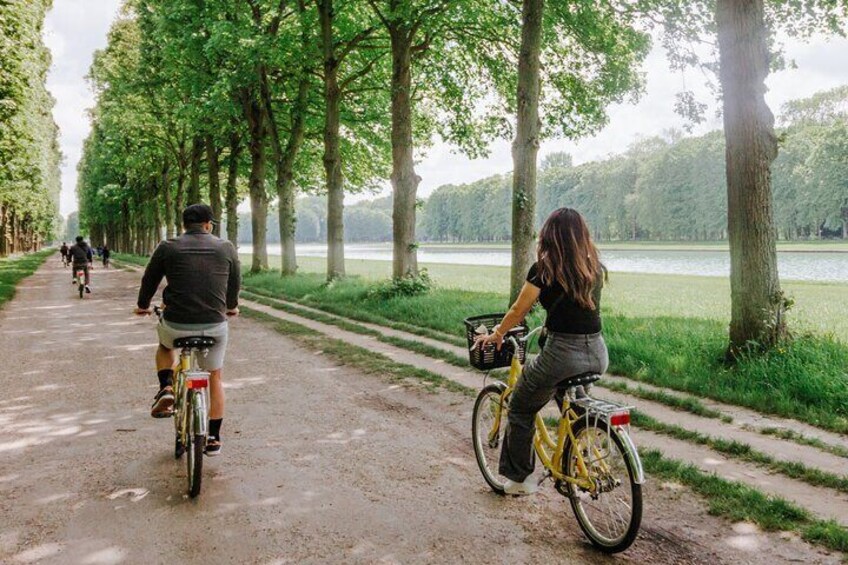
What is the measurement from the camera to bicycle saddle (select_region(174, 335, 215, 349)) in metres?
5.02

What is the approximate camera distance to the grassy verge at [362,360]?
8455 millimetres

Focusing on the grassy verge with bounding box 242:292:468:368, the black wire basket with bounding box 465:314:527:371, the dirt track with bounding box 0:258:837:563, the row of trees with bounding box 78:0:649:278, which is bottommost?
the dirt track with bounding box 0:258:837:563

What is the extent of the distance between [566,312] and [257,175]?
2498cm

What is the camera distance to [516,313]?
411 cm

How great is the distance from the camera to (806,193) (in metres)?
61.3

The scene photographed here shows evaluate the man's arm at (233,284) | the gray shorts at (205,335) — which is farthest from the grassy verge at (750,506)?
the man's arm at (233,284)

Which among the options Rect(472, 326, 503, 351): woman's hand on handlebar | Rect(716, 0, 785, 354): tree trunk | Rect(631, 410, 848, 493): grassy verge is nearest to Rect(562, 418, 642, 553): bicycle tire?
Rect(472, 326, 503, 351): woman's hand on handlebar

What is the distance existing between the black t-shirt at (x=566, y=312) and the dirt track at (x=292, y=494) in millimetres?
1402

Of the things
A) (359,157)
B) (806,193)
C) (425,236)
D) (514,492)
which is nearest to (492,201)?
(425,236)

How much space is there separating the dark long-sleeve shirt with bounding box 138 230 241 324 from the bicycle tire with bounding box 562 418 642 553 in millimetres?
3067

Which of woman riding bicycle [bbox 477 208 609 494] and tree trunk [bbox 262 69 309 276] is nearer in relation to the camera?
woman riding bicycle [bbox 477 208 609 494]

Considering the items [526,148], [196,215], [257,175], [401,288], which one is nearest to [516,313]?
[196,215]

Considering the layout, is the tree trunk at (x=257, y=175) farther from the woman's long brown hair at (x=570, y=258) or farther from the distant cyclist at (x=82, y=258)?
the woman's long brown hair at (x=570, y=258)

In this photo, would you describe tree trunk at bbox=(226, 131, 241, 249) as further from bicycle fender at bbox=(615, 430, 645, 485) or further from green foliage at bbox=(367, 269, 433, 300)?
bicycle fender at bbox=(615, 430, 645, 485)
